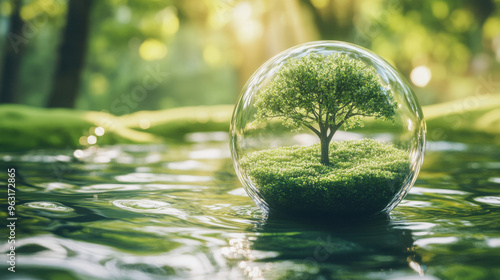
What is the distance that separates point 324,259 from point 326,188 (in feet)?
3.19

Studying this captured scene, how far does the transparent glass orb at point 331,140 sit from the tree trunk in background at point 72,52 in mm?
15535

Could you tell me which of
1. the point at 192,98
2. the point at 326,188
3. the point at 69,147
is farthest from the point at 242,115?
the point at 192,98

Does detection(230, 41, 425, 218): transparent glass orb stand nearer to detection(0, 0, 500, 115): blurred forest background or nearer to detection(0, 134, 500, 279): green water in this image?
detection(0, 134, 500, 279): green water

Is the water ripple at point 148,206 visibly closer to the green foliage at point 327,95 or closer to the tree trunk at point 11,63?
the green foliage at point 327,95

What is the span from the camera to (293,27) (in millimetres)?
27469

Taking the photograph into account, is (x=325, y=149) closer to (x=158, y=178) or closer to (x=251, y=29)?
(x=158, y=178)

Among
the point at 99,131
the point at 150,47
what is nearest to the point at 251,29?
the point at 150,47

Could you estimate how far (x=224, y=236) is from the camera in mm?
3887

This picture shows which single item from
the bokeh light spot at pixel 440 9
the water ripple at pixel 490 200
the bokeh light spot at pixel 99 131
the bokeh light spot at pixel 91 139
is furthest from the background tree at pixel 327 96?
the bokeh light spot at pixel 440 9

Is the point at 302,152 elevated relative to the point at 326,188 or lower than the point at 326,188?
elevated

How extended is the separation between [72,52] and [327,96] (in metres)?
16.2

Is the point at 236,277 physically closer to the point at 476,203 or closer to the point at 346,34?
the point at 476,203

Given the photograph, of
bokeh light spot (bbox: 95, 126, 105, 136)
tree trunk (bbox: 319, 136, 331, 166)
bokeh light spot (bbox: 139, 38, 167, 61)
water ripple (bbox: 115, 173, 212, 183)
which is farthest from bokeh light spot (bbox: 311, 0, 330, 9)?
tree trunk (bbox: 319, 136, 331, 166)

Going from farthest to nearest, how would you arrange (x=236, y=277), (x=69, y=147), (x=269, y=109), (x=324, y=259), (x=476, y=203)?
(x=69, y=147) → (x=476, y=203) → (x=269, y=109) → (x=324, y=259) → (x=236, y=277)
